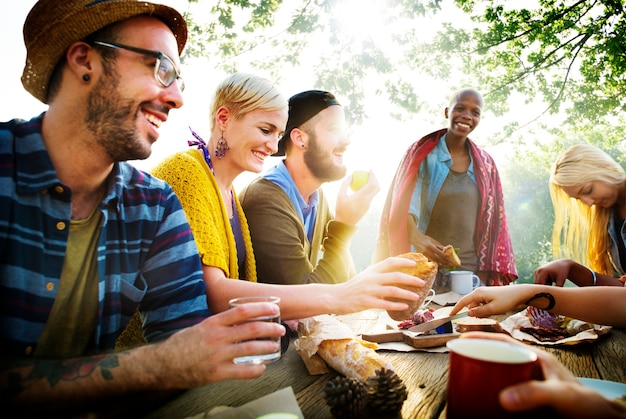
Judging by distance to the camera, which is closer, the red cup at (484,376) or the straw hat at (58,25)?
the red cup at (484,376)

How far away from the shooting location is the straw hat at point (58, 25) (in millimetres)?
1486

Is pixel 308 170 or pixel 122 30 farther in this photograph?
pixel 308 170

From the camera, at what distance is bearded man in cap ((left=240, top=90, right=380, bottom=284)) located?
245 centimetres

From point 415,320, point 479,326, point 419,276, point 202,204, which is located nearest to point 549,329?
point 479,326

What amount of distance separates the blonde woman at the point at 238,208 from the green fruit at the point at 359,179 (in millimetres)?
624

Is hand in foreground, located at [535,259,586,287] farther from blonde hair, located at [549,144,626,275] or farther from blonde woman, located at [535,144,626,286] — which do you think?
blonde hair, located at [549,144,626,275]

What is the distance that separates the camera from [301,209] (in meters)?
2.97

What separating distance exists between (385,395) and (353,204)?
5.03ft

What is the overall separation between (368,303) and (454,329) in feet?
2.11

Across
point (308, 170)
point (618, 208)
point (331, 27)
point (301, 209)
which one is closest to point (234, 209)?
point (301, 209)

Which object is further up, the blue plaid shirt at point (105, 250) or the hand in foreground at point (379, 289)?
the blue plaid shirt at point (105, 250)

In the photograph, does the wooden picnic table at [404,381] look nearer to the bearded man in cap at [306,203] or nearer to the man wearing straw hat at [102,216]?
the man wearing straw hat at [102,216]

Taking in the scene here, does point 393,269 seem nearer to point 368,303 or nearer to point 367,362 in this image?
point 368,303

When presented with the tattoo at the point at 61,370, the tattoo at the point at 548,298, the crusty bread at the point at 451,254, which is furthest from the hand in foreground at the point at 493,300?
the tattoo at the point at 61,370
